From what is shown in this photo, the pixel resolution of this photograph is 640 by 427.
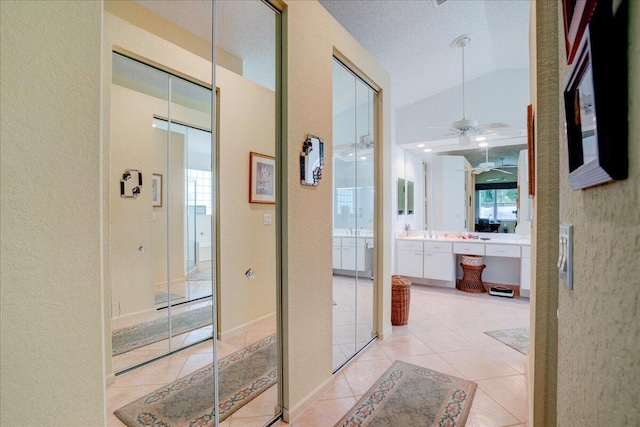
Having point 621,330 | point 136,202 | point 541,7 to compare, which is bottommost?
point 621,330

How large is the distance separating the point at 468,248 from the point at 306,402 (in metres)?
3.78

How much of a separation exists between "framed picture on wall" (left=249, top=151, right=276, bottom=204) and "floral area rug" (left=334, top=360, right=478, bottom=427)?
149cm

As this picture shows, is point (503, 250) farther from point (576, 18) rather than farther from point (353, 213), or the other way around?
point (576, 18)

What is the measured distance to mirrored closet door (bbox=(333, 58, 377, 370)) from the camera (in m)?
2.74

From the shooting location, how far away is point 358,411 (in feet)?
6.31

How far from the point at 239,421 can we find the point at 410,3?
3710 mm

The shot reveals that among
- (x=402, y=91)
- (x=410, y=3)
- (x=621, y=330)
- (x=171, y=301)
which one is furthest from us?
(x=402, y=91)

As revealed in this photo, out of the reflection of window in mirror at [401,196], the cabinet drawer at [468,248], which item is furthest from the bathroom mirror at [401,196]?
the cabinet drawer at [468,248]

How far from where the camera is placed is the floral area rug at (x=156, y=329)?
4.27 feet

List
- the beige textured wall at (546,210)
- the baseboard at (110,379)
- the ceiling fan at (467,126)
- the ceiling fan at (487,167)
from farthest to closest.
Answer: the ceiling fan at (487,167)
the ceiling fan at (467,126)
the baseboard at (110,379)
the beige textured wall at (546,210)

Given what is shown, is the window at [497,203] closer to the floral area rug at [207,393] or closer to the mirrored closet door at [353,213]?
the mirrored closet door at [353,213]

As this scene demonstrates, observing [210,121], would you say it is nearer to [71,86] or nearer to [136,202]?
[136,202]

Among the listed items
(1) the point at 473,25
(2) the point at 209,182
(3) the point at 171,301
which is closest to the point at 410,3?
(1) the point at 473,25

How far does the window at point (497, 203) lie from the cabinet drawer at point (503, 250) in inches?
A: 18.7
